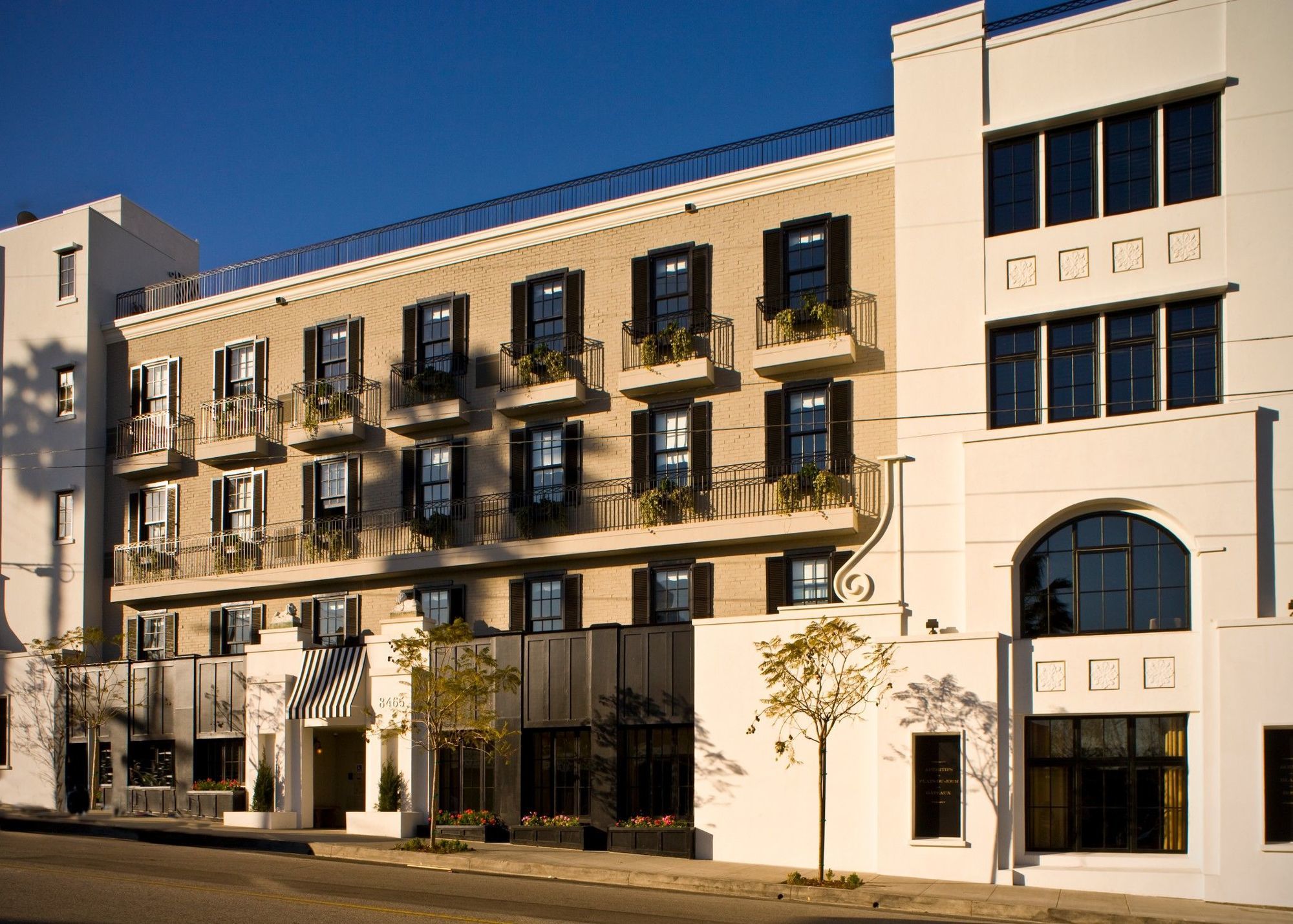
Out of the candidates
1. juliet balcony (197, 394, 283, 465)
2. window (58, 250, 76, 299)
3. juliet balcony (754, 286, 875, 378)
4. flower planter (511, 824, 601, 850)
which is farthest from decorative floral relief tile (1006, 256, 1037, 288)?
window (58, 250, 76, 299)

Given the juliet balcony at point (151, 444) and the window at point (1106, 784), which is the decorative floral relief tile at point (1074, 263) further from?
the juliet balcony at point (151, 444)

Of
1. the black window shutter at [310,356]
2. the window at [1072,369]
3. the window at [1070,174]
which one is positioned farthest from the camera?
the black window shutter at [310,356]

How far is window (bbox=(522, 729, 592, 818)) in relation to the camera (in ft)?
90.8

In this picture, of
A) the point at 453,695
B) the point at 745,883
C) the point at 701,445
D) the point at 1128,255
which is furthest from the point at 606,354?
the point at 745,883

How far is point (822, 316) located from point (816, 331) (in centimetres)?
36

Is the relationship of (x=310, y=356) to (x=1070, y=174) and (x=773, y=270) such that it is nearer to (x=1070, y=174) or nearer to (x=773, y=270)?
(x=773, y=270)

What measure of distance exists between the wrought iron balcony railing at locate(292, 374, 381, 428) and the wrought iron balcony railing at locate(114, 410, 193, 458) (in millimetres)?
4592

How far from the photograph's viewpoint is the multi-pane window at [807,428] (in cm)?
2827

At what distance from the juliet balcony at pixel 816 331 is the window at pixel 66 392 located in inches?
877

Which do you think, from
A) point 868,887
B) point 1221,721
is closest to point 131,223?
point 868,887

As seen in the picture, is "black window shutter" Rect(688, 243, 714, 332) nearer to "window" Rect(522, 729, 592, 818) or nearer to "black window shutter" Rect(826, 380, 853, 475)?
"black window shutter" Rect(826, 380, 853, 475)

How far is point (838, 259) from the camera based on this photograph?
28172 millimetres

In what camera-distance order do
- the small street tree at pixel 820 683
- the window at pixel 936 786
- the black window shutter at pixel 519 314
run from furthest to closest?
the black window shutter at pixel 519 314
the window at pixel 936 786
the small street tree at pixel 820 683

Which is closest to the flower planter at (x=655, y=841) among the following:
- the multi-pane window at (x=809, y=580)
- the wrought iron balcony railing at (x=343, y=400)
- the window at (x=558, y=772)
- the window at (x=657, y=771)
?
the window at (x=657, y=771)
